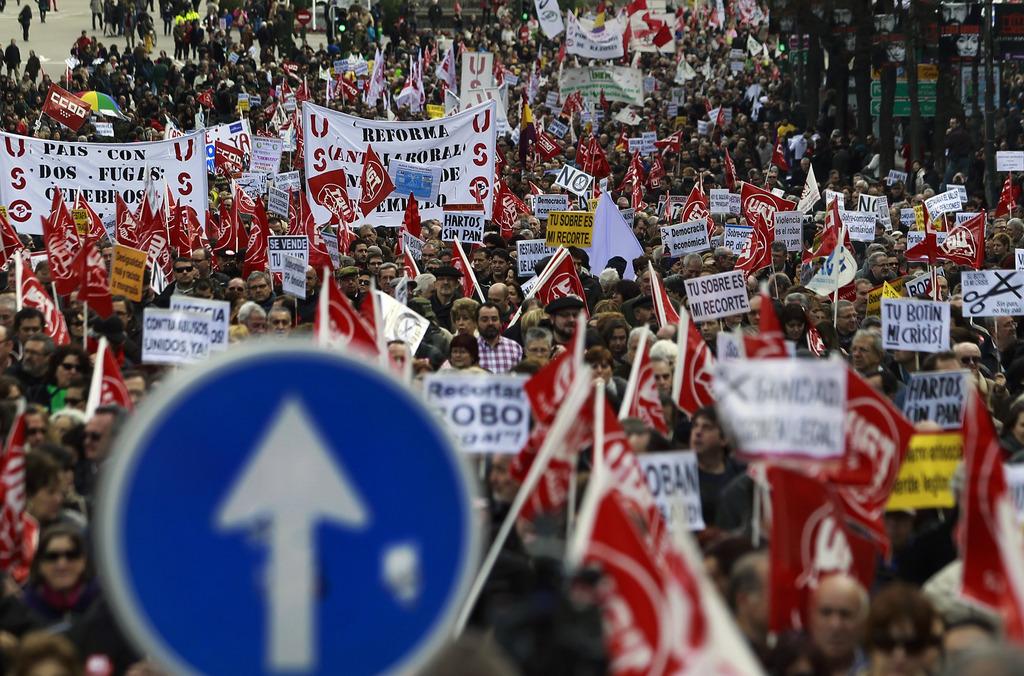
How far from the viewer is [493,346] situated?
12445 mm

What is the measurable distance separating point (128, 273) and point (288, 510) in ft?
36.5

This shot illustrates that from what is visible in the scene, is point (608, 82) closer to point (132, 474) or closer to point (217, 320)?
point (217, 320)

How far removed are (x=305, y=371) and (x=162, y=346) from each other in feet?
24.9

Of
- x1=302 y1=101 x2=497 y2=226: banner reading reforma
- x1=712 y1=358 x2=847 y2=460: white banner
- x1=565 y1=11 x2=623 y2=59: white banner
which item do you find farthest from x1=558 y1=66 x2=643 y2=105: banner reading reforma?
x1=712 y1=358 x2=847 y2=460: white banner

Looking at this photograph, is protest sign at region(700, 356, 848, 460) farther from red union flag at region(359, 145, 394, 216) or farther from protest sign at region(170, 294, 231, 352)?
red union flag at region(359, 145, 394, 216)

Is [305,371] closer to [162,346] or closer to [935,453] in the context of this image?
[935,453]

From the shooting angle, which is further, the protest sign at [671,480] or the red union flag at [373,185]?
the red union flag at [373,185]

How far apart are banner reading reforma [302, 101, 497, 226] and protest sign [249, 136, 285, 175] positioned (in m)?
5.02

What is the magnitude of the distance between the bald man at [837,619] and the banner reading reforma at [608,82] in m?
30.5

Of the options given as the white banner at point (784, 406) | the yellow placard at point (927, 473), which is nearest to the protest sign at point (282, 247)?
the yellow placard at point (927, 473)

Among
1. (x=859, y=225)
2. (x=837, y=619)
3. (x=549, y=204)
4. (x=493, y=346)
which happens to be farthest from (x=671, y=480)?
(x=549, y=204)

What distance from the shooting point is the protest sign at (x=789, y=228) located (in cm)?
1897

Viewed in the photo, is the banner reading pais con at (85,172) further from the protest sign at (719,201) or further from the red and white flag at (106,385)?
the red and white flag at (106,385)

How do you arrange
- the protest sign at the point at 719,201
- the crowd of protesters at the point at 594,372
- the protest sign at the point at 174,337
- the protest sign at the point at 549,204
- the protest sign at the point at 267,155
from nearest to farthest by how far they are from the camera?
the crowd of protesters at the point at 594,372, the protest sign at the point at 174,337, the protest sign at the point at 549,204, the protest sign at the point at 719,201, the protest sign at the point at 267,155
